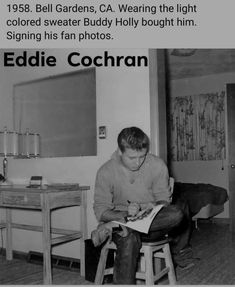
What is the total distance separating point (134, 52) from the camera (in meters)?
2.87

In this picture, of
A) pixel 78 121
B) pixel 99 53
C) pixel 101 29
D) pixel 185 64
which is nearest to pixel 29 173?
pixel 78 121

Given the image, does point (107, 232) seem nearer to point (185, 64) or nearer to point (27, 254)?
point (27, 254)

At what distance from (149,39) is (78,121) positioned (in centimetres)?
130

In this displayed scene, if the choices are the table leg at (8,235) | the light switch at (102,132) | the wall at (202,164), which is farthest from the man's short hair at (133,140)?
the wall at (202,164)

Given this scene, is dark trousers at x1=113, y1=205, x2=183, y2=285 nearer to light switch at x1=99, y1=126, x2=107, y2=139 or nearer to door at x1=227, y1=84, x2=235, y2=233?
light switch at x1=99, y1=126, x2=107, y2=139

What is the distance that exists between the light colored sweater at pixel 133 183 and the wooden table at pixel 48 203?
682 millimetres

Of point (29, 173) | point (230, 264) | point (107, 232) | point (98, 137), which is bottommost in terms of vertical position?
point (230, 264)

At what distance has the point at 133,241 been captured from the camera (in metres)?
2.01

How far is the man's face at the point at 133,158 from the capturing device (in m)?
2.18

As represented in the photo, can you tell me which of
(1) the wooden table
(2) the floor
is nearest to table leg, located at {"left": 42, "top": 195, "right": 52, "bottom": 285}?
(1) the wooden table

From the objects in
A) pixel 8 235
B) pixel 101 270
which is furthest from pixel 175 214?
pixel 8 235

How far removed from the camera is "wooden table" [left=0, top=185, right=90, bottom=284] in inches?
109

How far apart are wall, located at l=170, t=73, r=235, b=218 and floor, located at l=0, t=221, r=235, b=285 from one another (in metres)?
1.85

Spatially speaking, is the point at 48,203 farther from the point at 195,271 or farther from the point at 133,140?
the point at 195,271
